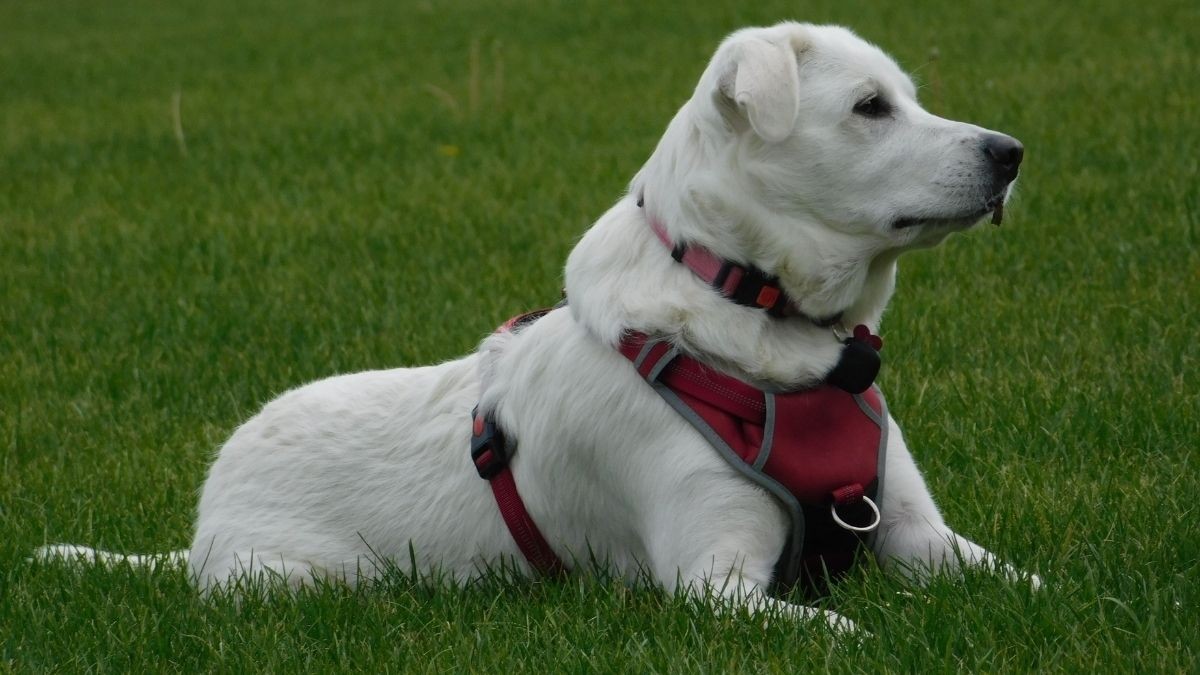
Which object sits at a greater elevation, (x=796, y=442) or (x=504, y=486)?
(x=796, y=442)

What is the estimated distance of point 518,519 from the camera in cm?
395

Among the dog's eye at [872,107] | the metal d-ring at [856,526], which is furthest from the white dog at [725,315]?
the metal d-ring at [856,526]

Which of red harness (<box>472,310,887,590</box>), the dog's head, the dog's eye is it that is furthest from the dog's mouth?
red harness (<box>472,310,887,590</box>)

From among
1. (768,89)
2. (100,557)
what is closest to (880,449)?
(768,89)

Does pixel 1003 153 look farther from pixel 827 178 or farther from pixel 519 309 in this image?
pixel 519 309

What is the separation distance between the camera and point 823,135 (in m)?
3.71

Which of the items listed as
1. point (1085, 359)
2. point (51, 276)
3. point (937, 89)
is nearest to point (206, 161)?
point (51, 276)

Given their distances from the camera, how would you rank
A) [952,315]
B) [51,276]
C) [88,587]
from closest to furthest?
[88,587] → [952,315] → [51,276]

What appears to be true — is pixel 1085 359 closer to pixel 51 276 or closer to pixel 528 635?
pixel 528 635

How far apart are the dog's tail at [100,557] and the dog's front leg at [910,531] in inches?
75.1

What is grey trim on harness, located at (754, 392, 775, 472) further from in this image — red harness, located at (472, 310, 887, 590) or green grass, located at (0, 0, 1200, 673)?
green grass, located at (0, 0, 1200, 673)

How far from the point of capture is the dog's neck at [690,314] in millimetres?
3643

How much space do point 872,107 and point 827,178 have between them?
206 mm

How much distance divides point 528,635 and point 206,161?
9.05 m
